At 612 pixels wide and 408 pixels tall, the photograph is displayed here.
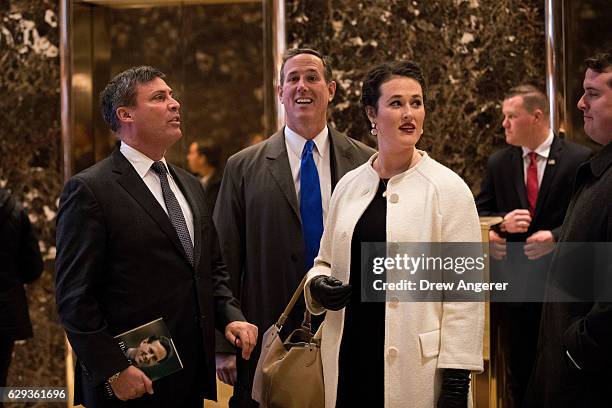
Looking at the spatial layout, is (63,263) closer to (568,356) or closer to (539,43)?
(568,356)

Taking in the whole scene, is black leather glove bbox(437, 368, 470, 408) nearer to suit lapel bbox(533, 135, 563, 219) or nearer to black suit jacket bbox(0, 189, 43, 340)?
suit lapel bbox(533, 135, 563, 219)

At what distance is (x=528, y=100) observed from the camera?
4516 mm

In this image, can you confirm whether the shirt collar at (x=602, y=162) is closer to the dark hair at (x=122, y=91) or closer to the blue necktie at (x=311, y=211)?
the blue necktie at (x=311, y=211)

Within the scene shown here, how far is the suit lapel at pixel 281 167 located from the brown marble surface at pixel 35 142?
1971mm

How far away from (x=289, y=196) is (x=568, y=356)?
1.37 m

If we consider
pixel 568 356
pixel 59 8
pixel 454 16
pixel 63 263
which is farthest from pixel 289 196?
pixel 59 8

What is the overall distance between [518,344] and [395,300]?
2.08 m

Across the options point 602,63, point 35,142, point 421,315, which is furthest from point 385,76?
point 35,142

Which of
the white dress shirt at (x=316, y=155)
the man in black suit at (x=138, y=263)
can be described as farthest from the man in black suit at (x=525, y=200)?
the man in black suit at (x=138, y=263)

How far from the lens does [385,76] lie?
2.93 meters

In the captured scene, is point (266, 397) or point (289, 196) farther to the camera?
point (289, 196)

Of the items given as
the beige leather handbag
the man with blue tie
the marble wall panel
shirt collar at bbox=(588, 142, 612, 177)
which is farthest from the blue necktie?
the marble wall panel

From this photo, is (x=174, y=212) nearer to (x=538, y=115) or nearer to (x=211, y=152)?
(x=538, y=115)

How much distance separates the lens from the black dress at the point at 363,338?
275 cm
